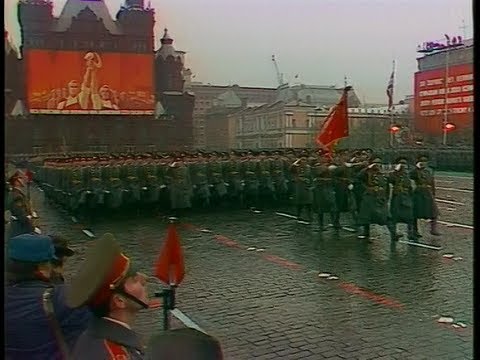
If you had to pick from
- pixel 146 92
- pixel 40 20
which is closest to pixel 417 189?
pixel 146 92

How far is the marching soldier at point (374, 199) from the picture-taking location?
488 centimetres

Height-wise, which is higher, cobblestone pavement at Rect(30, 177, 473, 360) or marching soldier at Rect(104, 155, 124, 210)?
marching soldier at Rect(104, 155, 124, 210)

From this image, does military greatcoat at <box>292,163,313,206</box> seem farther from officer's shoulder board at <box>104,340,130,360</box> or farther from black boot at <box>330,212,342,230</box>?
officer's shoulder board at <box>104,340,130,360</box>

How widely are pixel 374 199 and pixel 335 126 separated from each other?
7.16ft

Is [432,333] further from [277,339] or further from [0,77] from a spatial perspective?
[0,77]

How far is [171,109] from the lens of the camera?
9.20ft

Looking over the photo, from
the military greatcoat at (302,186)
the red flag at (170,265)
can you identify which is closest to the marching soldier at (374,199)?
the military greatcoat at (302,186)

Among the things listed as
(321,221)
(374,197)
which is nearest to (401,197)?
(374,197)

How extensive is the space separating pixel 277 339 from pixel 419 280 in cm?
152

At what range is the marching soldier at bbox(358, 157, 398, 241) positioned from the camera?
4.88 m

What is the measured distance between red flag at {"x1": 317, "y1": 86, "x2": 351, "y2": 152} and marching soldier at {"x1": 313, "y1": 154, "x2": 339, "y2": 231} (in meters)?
2.29

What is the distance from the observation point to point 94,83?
223cm

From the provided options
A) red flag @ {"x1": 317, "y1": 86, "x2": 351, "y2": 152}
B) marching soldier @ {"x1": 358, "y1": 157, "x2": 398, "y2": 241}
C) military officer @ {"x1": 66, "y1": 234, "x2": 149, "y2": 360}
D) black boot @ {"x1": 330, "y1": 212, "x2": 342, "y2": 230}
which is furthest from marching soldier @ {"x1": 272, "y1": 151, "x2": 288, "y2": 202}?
military officer @ {"x1": 66, "y1": 234, "x2": 149, "y2": 360}

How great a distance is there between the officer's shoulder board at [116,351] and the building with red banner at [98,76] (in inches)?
42.5
